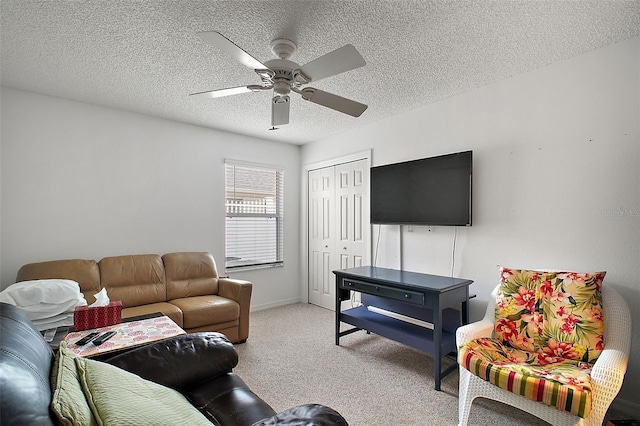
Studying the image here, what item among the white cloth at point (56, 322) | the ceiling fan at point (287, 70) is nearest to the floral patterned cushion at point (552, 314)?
the ceiling fan at point (287, 70)

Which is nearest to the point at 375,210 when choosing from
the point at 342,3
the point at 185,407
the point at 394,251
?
the point at 394,251

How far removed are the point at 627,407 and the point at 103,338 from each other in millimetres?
3376

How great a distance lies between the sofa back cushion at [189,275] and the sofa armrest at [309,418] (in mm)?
2805

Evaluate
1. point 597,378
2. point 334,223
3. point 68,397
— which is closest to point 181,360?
point 68,397

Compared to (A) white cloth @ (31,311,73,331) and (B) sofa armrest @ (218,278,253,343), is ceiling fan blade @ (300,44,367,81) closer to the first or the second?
(B) sofa armrest @ (218,278,253,343)

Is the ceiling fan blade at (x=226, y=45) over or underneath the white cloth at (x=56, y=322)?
over

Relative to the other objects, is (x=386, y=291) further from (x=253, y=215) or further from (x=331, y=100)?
(x=253, y=215)

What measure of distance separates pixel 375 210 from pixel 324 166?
128 centimetres

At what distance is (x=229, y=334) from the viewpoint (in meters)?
3.24

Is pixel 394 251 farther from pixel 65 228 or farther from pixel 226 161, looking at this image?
pixel 65 228

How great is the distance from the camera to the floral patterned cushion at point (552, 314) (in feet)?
6.40

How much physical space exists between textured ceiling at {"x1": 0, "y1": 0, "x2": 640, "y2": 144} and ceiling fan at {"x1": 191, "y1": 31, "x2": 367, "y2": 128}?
272 millimetres

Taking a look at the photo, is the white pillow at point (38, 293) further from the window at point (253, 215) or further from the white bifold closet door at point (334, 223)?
the white bifold closet door at point (334, 223)

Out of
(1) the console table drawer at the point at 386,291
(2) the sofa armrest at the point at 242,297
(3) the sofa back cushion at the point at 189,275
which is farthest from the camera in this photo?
(3) the sofa back cushion at the point at 189,275
